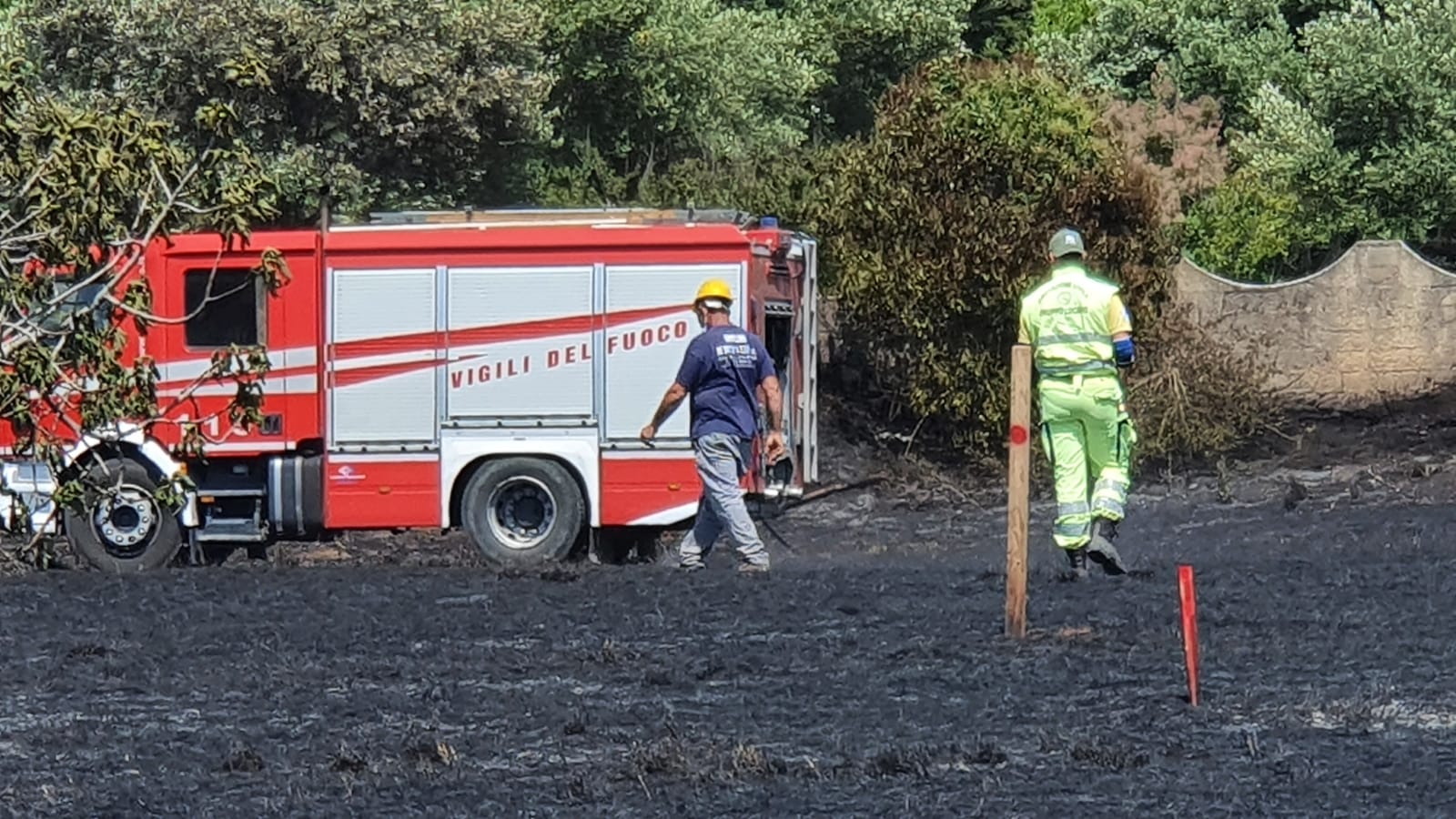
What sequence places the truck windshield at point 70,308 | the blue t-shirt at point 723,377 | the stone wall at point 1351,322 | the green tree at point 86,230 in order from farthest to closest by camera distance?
the stone wall at point 1351,322 < the blue t-shirt at point 723,377 < the truck windshield at point 70,308 < the green tree at point 86,230

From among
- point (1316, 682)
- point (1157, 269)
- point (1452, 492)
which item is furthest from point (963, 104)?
point (1316, 682)

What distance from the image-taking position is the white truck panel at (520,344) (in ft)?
56.7

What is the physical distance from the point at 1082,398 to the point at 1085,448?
0.93 ft

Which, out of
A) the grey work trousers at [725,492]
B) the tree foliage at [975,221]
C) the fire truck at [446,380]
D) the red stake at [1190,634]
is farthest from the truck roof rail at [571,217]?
the red stake at [1190,634]

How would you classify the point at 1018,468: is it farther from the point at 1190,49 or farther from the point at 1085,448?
the point at 1190,49

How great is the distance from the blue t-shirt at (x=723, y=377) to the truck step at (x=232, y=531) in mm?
4251

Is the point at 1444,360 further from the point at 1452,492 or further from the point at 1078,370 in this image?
the point at 1078,370

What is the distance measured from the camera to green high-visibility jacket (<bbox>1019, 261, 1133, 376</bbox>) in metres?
12.6

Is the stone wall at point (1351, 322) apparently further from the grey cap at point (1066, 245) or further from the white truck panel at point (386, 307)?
the grey cap at point (1066, 245)

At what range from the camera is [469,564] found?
17.8 metres

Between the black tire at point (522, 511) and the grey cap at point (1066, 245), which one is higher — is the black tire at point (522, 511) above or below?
below

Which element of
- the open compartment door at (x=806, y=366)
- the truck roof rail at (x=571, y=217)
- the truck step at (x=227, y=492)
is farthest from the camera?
the open compartment door at (x=806, y=366)

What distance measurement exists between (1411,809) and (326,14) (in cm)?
1895

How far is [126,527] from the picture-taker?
1730cm
